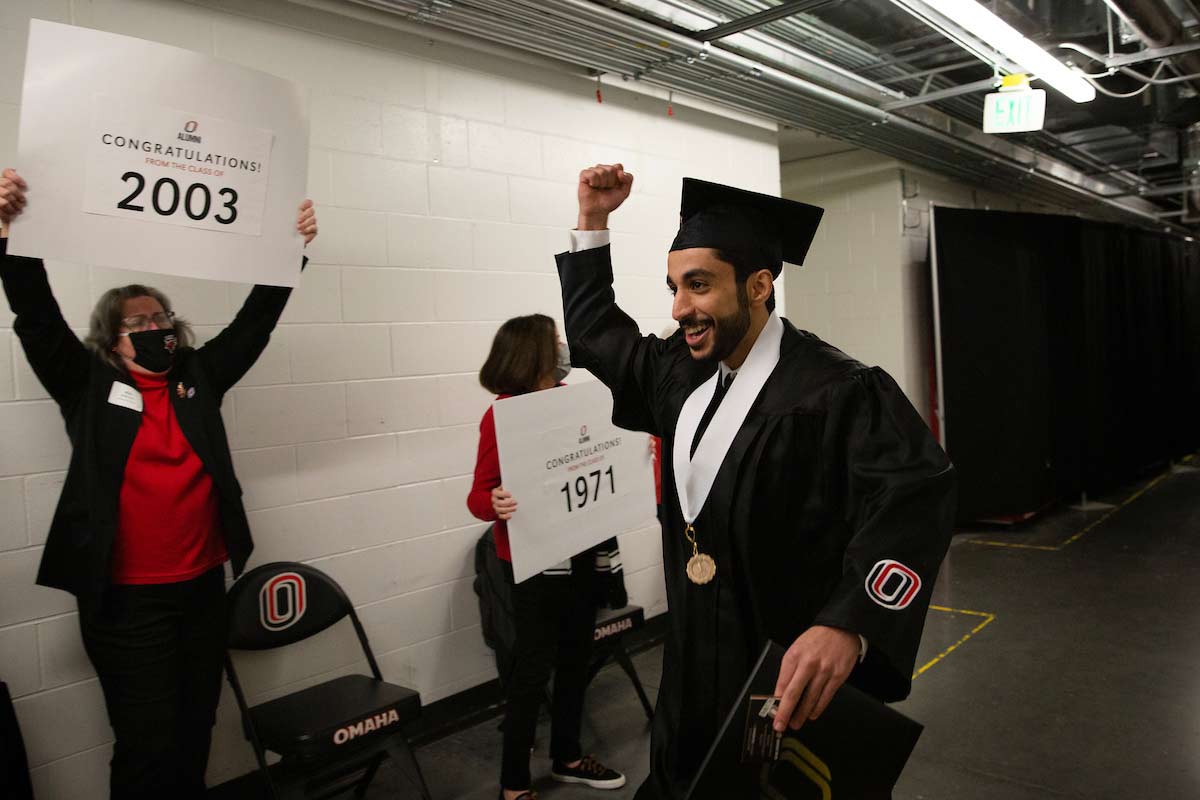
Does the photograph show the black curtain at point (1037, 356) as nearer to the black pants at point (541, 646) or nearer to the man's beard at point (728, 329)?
the black pants at point (541, 646)

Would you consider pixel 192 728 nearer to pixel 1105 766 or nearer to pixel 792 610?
pixel 792 610

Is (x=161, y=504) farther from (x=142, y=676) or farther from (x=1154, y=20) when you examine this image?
(x=1154, y=20)

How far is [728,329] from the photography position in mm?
1440

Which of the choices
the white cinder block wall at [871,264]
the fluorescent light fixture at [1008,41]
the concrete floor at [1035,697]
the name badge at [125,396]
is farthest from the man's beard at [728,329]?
the white cinder block wall at [871,264]

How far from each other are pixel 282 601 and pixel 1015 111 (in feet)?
12.5

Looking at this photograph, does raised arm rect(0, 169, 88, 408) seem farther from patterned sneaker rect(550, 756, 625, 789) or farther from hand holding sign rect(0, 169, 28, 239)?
patterned sneaker rect(550, 756, 625, 789)

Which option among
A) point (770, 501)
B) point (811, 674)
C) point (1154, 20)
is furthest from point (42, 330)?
point (1154, 20)

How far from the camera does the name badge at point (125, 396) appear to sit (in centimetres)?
212

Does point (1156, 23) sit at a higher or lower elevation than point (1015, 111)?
higher

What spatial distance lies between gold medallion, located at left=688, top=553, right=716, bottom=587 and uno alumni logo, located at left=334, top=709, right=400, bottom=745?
1310mm

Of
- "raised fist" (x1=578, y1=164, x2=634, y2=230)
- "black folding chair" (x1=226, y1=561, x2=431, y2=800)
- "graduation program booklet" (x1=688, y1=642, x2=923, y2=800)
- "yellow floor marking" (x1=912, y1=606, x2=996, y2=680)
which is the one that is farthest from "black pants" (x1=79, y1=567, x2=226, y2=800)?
"yellow floor marking" (x1=912, y1=606, x2=996, y2=680)

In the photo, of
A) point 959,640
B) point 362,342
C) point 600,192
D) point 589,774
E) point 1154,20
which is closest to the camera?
point 600,192

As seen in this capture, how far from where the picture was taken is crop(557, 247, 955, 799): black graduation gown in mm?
1213

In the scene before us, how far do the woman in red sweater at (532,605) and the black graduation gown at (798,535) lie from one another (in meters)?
0.99
